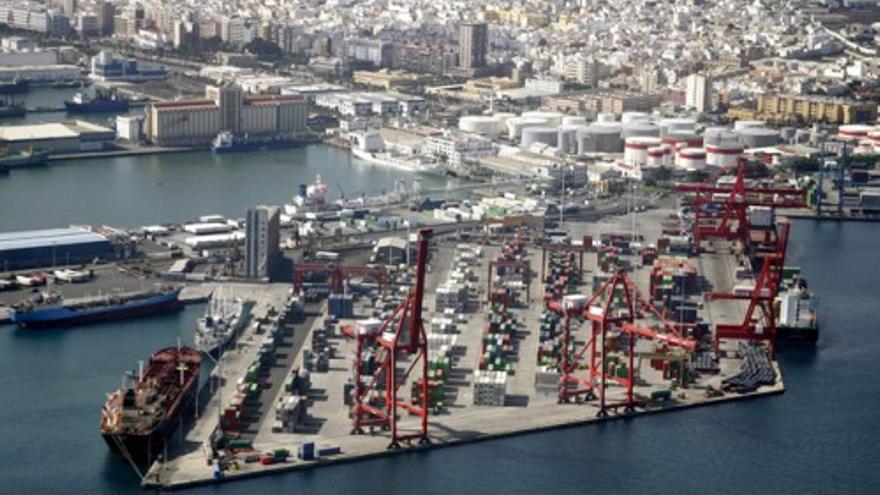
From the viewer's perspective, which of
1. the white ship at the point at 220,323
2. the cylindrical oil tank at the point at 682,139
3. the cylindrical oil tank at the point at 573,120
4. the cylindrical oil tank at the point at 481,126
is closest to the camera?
the white ship at the point at 220,323

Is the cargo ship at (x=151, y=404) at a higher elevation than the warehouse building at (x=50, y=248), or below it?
below

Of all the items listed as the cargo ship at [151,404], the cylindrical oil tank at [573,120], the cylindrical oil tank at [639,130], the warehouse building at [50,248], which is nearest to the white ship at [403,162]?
the cylindrical oil tank at [573,120]

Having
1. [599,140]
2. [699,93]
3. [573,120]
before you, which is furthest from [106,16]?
[599,140]

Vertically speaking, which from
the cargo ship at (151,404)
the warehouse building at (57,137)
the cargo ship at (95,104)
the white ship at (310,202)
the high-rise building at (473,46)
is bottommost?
the cargo ship at (151,404)

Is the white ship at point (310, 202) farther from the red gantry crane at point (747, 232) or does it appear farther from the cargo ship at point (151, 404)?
the cargo ship at point (151, 404)

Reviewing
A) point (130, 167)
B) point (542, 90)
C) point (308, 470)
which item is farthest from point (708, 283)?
point (542, 90)

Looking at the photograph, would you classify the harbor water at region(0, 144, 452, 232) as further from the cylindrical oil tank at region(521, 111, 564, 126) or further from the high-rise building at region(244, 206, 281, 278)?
the cylindrical oil tank at region(521, 111, 564, 126)

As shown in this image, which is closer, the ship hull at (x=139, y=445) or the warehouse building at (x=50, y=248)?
the ship hull at (x=139, y=445)
